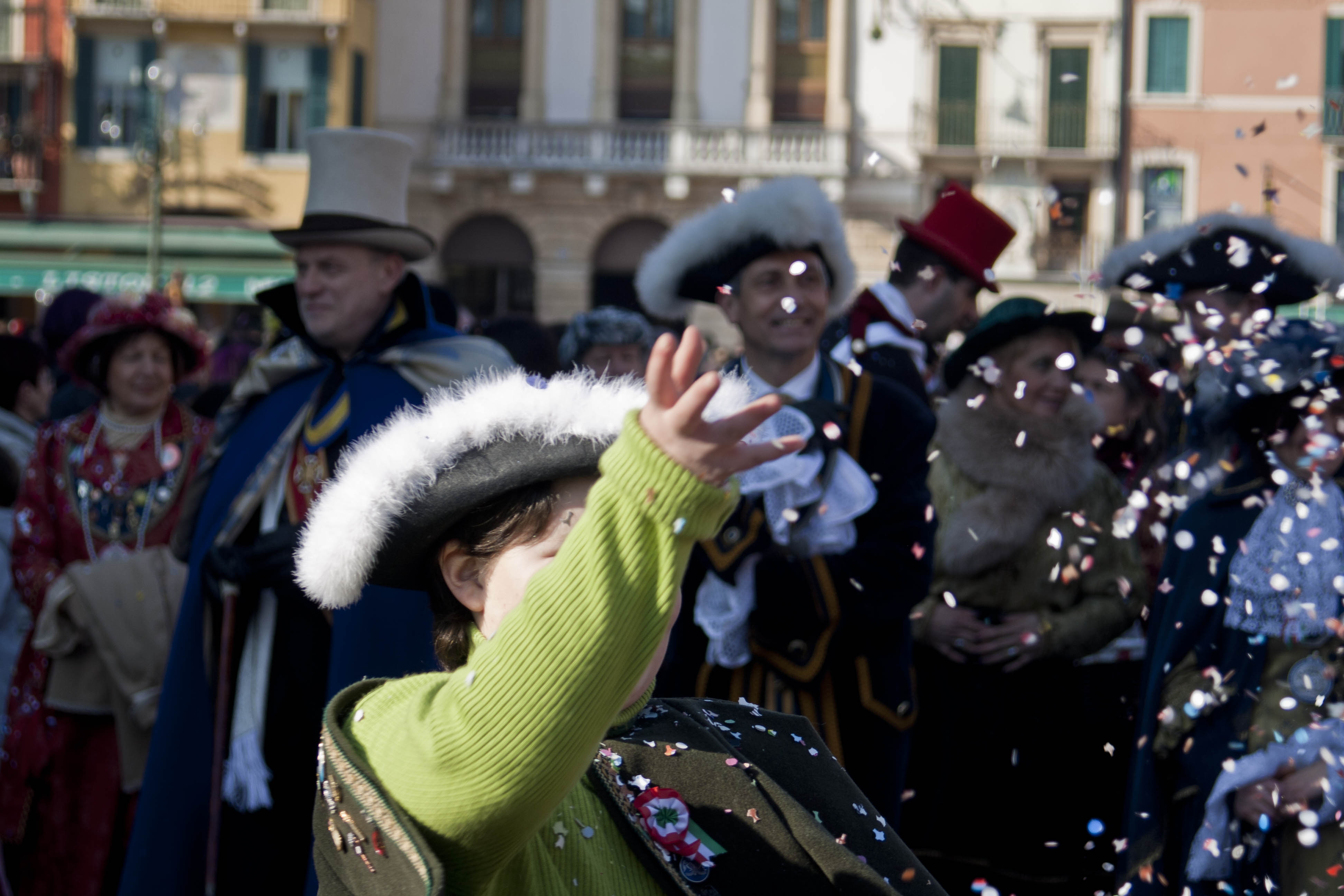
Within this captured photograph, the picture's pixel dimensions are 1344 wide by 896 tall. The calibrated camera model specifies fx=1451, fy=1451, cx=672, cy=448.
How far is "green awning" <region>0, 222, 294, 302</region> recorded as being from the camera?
22125mm

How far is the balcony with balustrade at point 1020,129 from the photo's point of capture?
83.3 ft

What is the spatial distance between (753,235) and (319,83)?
23.1 m

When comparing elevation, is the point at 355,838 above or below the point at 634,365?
below

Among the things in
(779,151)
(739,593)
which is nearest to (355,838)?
(739,593)

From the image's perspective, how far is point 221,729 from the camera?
12.4 feet

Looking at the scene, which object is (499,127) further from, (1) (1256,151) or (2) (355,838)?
(2) (355,838)

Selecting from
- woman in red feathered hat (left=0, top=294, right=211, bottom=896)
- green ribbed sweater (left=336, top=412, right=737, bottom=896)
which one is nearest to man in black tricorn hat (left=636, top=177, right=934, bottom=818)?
woman in red feathered hat (left=0, top=294, right=211, bottom=896)

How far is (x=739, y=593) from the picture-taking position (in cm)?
341

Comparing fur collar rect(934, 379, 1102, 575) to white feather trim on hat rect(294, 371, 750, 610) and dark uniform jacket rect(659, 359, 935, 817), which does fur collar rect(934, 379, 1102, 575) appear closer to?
dark uniform jacket rect(659, 359, 935, 817)

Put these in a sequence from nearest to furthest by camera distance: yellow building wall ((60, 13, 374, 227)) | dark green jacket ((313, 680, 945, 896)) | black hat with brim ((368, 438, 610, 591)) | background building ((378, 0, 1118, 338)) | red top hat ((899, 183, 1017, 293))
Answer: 1. dark green jacket ((313, 680, 945, 896))
2. black hat with brim ((368, 438, 610, 591))
3. red top hat ((899, 183, 1017, 293))
4. yellow building wall ((60, 13, 374, 227))
5. background building ((378, 0, 1118, 338))

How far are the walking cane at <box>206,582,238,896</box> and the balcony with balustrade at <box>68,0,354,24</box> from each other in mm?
22934

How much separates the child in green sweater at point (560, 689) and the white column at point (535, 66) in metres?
24.5

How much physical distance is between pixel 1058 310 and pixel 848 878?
2.86 metres

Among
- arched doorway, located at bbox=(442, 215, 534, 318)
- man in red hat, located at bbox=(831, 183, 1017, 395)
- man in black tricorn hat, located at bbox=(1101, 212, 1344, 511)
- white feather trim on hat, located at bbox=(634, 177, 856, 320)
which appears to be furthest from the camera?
arched doorway, located at bbox=(442, 215, 534, 318)
